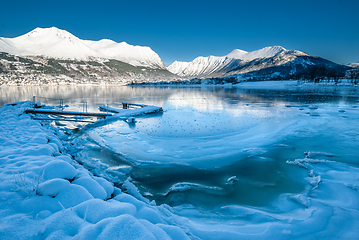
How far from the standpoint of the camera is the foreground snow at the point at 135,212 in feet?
9.17

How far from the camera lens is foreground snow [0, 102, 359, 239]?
9.17ft

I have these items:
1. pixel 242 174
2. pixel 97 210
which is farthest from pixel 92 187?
pixel 242 174

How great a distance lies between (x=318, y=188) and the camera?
5730 mm

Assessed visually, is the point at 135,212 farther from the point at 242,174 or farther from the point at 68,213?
the point at 242,174

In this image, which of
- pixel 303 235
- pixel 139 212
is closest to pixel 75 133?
pixel 139 212

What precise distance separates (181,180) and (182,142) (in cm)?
414

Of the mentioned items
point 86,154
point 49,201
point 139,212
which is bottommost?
point 86,154

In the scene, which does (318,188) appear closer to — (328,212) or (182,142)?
(328,212)

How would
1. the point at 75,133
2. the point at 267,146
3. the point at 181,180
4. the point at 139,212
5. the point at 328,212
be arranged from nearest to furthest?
1. the point at 139,212
2. the point at 328,212
3. the point at 181,180
4. the point at 267,146
5. the point at 75,133

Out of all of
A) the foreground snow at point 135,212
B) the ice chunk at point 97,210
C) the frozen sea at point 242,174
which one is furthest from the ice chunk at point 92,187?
the frozen sea at point 242,174

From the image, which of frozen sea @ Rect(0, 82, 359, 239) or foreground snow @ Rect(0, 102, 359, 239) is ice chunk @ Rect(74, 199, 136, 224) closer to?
foreground snow @ Rect(0, 102, 359, 239)

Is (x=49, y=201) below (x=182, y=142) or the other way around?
the other way around

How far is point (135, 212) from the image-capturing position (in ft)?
11.9

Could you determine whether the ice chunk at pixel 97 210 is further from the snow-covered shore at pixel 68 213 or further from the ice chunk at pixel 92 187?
the ice chunk at pixel 92 187
